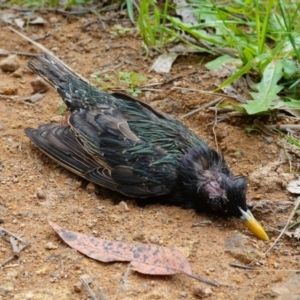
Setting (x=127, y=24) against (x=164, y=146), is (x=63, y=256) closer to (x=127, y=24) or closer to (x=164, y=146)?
(x=164, y=146)

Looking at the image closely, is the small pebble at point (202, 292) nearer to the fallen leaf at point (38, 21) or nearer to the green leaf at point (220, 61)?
the green leaf at point (220, 61)

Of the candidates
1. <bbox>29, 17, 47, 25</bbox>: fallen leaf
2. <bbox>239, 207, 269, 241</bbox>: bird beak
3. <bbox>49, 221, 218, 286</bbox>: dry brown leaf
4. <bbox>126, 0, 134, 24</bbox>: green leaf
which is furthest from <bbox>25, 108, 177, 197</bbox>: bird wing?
<bbox>29, 17, 47, 25</bbox>: fallen leaf

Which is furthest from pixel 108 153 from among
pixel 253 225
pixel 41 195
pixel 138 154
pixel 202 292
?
pixel 202 292

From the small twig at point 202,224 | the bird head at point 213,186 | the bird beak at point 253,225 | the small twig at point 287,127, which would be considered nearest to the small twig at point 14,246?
the small twig at point 202,224

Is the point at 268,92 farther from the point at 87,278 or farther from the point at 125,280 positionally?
the point at 87,278

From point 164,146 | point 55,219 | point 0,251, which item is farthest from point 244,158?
point 0,251
